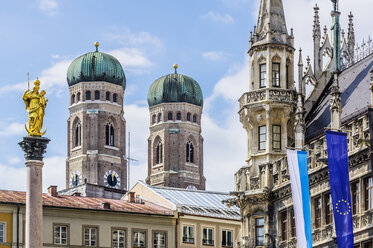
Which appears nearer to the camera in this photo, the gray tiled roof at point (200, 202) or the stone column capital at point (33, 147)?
the stone column capital at point (33, 147)

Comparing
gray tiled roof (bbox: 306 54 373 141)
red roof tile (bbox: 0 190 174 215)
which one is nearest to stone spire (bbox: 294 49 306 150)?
gray tiled roof (bbox: 306 54 373 141)

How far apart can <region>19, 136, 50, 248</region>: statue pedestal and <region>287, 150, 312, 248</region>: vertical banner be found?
606 inches

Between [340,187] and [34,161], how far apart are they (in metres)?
19.2

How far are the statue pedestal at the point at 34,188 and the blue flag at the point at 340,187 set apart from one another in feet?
58.8

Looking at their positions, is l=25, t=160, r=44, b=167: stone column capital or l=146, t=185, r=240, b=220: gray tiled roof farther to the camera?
l=146, t=185, r=240, b=220: gray tiled roof

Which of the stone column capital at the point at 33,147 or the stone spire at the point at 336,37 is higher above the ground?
the stone spire at the point at 336,37

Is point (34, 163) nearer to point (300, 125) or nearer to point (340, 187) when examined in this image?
point (300, 125)

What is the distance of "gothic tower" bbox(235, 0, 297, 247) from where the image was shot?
88000 millimetres

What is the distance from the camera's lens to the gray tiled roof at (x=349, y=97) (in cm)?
8112

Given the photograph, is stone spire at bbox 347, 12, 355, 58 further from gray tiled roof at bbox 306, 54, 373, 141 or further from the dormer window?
the dormer window

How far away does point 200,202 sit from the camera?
130 meters

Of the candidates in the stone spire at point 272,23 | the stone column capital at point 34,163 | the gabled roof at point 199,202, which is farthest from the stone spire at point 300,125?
the gabled roof at point 199,202

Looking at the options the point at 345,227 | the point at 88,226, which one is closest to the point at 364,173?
the point at 345,227

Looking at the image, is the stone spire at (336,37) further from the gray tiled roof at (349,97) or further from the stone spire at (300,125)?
the stone spire at (300,125)
